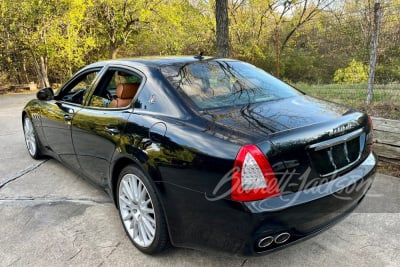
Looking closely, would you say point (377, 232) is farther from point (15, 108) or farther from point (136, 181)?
point (15, 108)

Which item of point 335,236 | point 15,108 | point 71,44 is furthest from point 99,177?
point 71,44

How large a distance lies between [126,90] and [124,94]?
0.14 feet

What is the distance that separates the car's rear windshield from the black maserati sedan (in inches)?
0.5

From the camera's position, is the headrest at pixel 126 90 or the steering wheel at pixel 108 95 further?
the steering wheel at pixel 108 95

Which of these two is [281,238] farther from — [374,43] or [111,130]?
[374,43]

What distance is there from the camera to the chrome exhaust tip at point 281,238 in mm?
1948

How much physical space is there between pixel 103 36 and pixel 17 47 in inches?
165

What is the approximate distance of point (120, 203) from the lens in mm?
2828

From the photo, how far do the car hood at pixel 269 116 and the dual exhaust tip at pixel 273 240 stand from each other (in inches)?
21.9

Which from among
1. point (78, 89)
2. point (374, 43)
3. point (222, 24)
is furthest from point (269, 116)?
point (222, 24)

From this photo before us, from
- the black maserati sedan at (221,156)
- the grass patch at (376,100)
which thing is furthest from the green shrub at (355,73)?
the black maserati sedan at (221,156)

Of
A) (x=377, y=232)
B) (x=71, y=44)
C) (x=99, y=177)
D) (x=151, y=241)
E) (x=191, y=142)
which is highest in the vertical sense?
(x=71, y=44)

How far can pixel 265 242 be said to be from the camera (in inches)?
76.2

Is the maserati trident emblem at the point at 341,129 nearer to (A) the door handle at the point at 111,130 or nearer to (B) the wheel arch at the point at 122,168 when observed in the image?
(B) the wheel arch at the point at 122,168
